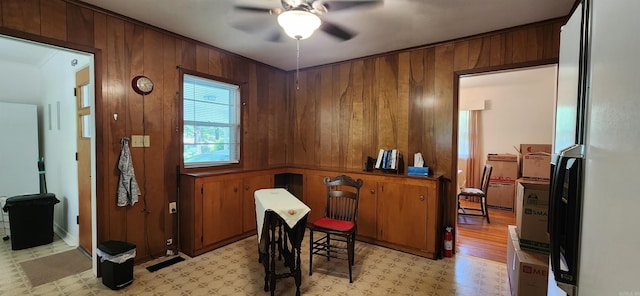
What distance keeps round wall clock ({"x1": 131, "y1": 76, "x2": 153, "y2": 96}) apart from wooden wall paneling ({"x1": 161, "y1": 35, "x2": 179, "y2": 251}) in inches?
5.0

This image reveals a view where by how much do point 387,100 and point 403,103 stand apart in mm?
227

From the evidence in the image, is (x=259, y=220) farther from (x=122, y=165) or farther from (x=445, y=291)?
(x=445, y=291)

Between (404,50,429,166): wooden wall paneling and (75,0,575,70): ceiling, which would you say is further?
(404,50,429,166): wooden wall paneling

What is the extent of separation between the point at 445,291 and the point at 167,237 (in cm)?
304

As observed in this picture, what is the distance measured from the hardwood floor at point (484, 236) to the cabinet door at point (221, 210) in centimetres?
285

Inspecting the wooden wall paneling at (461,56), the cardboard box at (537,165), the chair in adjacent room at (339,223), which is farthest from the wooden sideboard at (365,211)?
the cardboard box at (537,165)

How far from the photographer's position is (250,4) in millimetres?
2422

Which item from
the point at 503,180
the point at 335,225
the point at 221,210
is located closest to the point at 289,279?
the point at 335,225

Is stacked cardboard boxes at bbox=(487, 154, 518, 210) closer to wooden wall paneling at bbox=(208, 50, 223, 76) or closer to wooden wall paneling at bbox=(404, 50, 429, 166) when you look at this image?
wooden wall paneling at bbox=(404, 50, 429, 166)

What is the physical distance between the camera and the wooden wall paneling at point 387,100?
144 inches

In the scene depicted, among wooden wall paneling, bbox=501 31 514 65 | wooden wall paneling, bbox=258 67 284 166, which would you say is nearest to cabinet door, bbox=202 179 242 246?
wooden wall paneling, bbox=258 67 284 166

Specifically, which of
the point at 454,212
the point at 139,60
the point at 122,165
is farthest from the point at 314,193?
the point at 139,60

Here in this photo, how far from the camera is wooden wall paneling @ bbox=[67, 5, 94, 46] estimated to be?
2418mm

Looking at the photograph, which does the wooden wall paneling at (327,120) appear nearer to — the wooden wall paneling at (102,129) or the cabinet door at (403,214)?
the cabinet door at (403,214)
